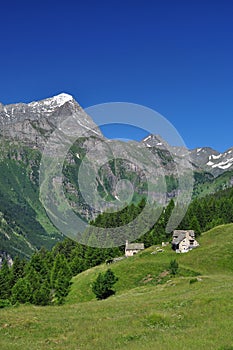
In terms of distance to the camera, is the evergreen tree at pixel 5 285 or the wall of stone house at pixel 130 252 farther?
the wall of stone house at pixel 130 252

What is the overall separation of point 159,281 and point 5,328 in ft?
140

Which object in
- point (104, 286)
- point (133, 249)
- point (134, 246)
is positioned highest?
point (134, 246)

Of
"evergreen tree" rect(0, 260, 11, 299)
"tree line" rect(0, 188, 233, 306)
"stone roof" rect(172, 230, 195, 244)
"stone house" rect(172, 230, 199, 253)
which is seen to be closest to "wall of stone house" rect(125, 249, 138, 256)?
"tree line" rect(0, 188, 233, 306)

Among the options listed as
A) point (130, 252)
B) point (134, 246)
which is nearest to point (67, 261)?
point (130, 252)

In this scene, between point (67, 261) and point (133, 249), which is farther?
point (67, 261)

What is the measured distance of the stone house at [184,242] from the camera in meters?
96.4

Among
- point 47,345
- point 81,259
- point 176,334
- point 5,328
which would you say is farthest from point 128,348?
point 81,259

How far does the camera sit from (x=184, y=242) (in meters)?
97.2

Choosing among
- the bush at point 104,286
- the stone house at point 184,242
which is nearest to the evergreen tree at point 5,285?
the bush at point 104,286

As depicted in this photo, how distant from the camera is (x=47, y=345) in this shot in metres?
27.0

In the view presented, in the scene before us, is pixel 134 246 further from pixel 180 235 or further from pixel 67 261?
pixel 67 261

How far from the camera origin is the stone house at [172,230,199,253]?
9644 centimetres

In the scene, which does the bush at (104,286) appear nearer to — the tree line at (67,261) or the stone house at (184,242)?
the tree line at (67,261)

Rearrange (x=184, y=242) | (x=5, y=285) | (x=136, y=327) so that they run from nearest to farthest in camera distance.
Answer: (x=136, y=327)
(x=184, y=242)
(x=5, y=285)
